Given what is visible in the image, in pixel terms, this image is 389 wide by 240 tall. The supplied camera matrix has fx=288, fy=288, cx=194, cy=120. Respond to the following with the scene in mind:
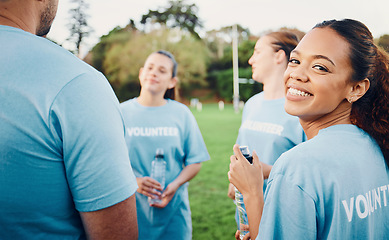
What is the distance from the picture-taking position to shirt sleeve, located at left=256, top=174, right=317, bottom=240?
1.11 meters

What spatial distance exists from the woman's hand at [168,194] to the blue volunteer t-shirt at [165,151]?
0.09 metres

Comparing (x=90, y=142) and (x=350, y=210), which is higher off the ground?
(x=90, y=142)

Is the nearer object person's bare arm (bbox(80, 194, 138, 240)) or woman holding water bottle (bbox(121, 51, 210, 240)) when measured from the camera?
person's bare arm (bbox(80, 194, 138, 240))

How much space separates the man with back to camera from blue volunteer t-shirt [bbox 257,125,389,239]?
612mm

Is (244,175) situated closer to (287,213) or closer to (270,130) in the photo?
(287,213)

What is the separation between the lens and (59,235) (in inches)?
42.5

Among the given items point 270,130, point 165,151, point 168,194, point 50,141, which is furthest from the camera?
point 165,151

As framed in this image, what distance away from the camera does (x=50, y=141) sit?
3.32 ft

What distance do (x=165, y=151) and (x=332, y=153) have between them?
203 cm

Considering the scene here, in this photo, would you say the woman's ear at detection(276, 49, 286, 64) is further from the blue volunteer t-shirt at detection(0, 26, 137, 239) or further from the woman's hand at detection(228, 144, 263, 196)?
the blue volunteer t-shirt at detection(0, 26, 137, 239)

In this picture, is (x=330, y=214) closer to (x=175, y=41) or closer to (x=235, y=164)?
(x=235, y=164)

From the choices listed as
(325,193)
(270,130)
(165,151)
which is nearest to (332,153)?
(325,193)

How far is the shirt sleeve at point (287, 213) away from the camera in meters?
1.11

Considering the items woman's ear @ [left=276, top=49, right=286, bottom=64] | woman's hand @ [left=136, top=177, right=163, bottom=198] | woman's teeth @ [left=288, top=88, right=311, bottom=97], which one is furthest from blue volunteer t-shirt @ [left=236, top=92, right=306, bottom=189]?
woman's teeth @ [left=288, top=88, right=311, bottom=97]
